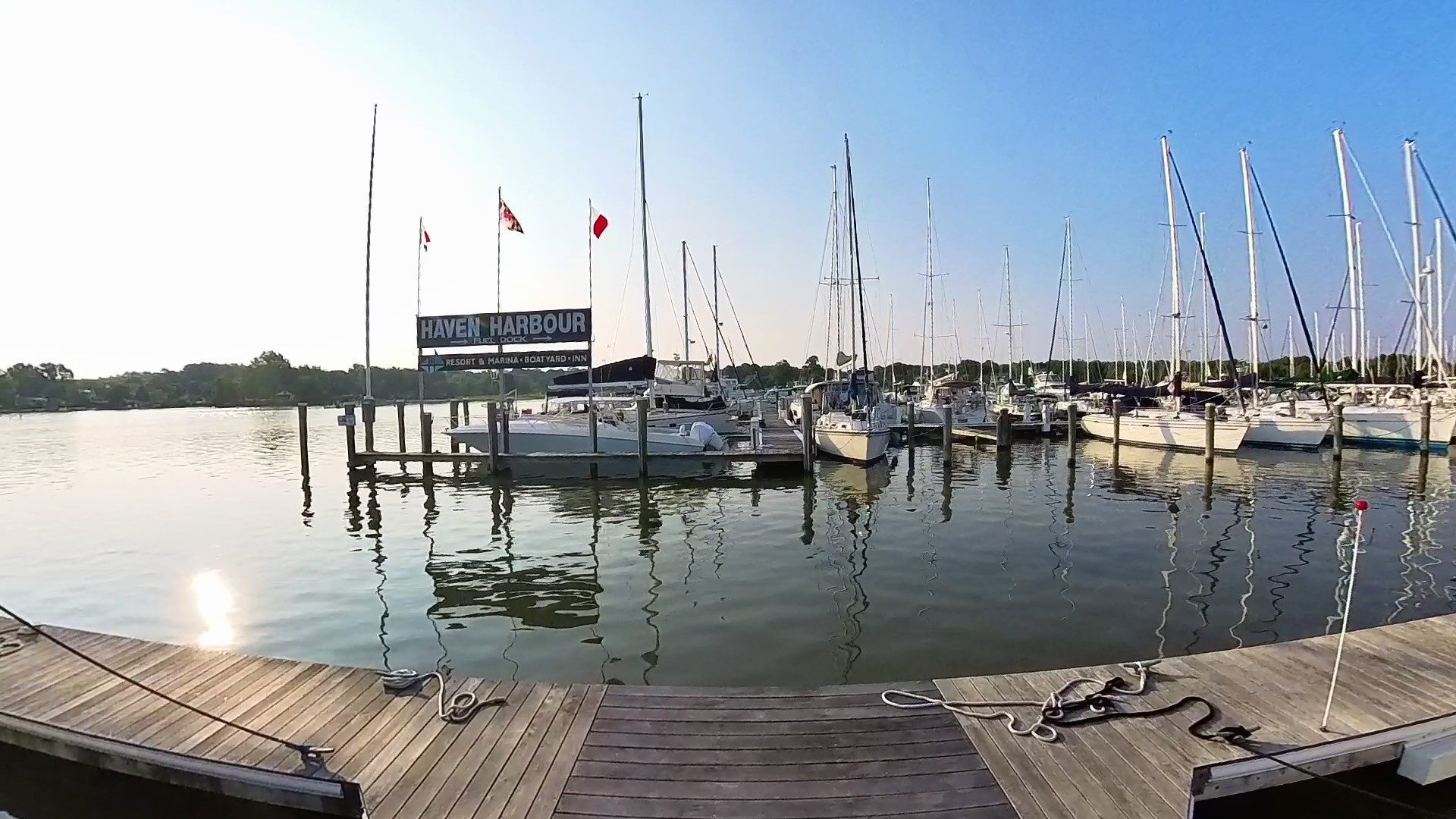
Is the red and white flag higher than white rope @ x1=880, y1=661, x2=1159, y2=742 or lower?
higher

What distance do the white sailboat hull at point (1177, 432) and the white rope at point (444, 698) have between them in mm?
25628

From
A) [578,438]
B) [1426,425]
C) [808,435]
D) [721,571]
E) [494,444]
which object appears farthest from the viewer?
[1426,425]

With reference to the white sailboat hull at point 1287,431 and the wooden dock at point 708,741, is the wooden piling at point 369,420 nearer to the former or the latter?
the wooden dock at point 708,741

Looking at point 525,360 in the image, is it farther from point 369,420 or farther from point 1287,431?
point 1287,431

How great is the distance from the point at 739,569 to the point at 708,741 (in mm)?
6786

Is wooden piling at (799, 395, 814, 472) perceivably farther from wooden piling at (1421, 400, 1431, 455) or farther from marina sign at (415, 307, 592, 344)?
wooden piling at (1421, 400, 1431, 455)

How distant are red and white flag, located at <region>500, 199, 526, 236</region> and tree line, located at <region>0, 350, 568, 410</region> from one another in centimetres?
8130

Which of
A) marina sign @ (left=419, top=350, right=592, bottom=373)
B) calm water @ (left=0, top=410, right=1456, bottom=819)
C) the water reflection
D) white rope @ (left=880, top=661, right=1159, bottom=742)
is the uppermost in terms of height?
marina sign @ (left=419, top=350, right=592, bottom=373)

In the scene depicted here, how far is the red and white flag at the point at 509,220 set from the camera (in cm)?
2722

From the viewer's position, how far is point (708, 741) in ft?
15.6

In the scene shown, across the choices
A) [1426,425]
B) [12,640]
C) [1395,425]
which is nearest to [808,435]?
[12,640]

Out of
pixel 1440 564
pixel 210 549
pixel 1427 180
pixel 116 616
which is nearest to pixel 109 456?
pixel 210 549

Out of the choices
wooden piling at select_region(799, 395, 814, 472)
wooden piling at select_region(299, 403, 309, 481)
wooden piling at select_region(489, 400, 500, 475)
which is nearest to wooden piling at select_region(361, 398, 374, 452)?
wooden piling at select_region(299, 403, 309, 481)

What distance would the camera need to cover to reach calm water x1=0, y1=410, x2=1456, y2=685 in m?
8.18
